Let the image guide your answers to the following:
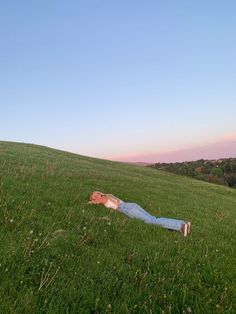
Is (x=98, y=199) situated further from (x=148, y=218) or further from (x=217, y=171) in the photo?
(x=217, y=171)

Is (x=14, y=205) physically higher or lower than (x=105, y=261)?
higher

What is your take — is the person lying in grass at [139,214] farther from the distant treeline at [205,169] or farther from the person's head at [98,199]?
the distant treeline at [205,169]

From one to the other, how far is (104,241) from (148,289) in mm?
2798

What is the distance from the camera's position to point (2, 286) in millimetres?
6371

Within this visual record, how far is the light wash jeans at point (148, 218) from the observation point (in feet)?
42.7

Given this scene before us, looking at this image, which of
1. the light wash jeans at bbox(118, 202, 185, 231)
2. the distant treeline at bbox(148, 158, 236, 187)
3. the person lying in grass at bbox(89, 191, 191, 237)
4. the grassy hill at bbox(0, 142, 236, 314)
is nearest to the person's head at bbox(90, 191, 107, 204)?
the person lying in grass at bbox(89, 191, 191, 237)

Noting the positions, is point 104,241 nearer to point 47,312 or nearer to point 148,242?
point 148,242

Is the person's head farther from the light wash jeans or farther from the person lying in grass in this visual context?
the light wash jeans

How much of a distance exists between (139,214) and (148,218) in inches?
16.9

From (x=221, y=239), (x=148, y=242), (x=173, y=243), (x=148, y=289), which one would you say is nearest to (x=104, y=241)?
(x=148, y=242)

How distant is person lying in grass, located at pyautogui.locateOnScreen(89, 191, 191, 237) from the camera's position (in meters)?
12.9

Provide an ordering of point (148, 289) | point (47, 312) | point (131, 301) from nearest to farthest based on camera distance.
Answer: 1. point (47, 312)
2. point (131, 301)
3. point (148, 289)

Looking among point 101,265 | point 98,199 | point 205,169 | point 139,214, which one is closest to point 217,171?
point 205,169

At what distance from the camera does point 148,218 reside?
14039 millimetres
